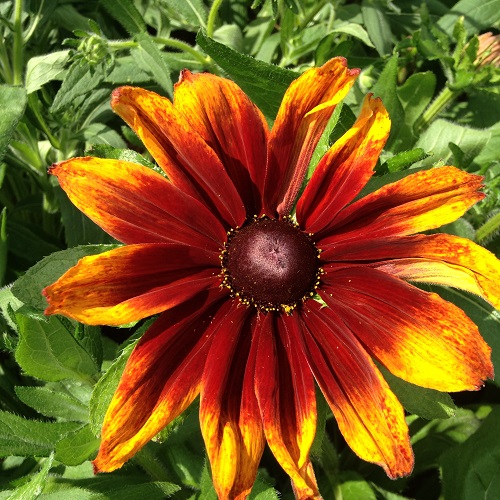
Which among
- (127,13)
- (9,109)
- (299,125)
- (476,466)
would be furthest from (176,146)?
(476,466)

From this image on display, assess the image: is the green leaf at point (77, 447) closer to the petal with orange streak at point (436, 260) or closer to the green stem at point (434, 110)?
the petal with orange streak at point (436, 260)

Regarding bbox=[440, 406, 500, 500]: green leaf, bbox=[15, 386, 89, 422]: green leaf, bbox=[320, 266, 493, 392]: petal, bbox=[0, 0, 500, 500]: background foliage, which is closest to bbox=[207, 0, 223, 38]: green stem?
bbox=[0, 0, 500, 500]: background foliage

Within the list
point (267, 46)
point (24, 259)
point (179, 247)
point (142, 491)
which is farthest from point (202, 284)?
point (267, 46)

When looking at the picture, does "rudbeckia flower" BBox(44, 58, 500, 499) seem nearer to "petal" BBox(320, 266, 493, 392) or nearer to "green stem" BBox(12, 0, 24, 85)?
"petal" BBox(320, 266, 493, 392)

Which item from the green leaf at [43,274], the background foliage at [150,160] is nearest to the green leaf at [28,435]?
the background foliage at [150,160]

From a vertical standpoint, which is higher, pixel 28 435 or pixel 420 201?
pixel 420 201

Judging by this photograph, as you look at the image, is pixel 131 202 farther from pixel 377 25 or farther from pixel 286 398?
pixel 377 25

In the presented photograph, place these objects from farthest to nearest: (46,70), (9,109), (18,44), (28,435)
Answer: (18,44), (46,70), (9,109), (28,435)

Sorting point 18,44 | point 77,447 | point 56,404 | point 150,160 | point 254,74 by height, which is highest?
point 254,74
